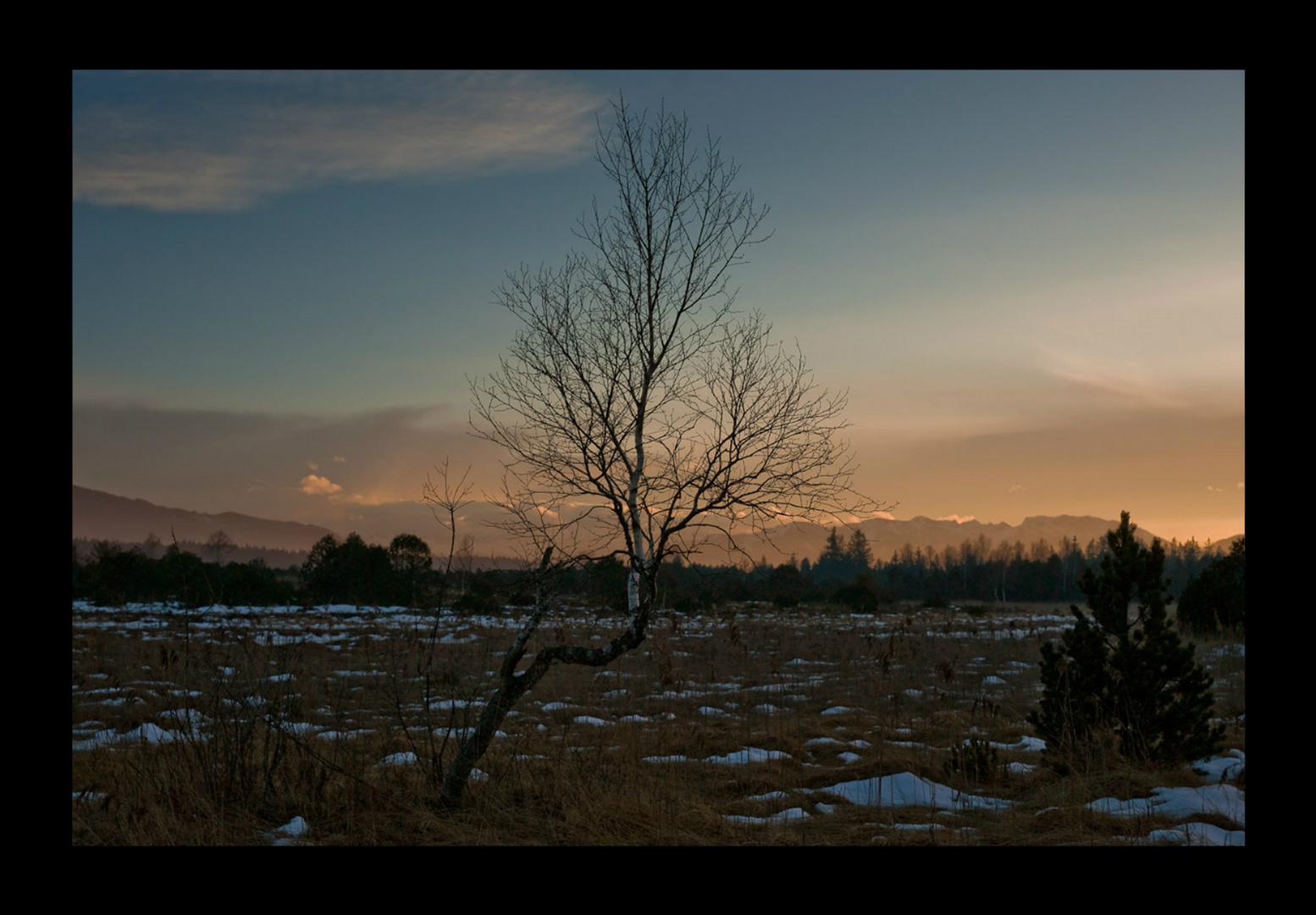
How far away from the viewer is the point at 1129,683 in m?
7.71

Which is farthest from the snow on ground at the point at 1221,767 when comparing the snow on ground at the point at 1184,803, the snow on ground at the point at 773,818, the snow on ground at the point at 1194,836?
the snow on ground at the point at 773,818

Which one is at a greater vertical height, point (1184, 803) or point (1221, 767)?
point (1184, 803)

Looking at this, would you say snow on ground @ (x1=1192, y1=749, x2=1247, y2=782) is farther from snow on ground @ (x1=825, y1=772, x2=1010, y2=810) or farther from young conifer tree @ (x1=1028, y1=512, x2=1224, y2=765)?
snow on ground @ (x1=825, y1=772, x2=1010, y2=810)

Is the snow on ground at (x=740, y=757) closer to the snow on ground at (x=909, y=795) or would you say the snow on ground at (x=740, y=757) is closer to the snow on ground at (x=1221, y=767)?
the snow on ground at (x=909, y=795)

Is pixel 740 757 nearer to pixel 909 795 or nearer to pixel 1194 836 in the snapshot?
pixel 909 795

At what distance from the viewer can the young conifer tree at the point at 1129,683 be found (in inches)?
297

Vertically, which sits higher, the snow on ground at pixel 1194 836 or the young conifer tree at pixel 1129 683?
the young conifer tree at pixel 1129 683

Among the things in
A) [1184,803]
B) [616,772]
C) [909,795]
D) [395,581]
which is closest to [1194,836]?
[1184,803]

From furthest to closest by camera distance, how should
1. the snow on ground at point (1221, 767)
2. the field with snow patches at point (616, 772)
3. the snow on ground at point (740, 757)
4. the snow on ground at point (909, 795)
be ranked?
the snow on ground at point (740, 757)
the snow on ground at point (1221, 767)
the snow on ground at point (909, 795)
the field with snow patches at point (616, 772)

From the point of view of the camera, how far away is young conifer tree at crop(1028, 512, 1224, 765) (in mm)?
7535
